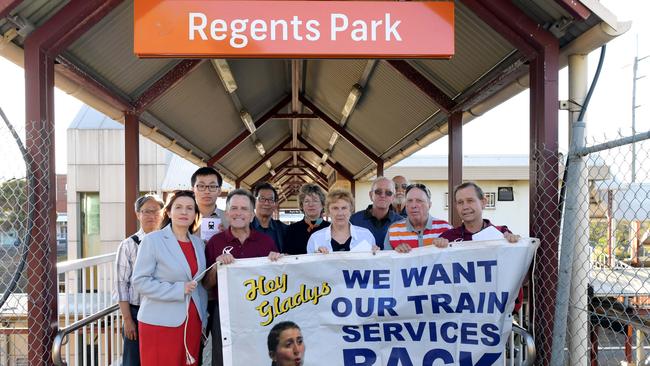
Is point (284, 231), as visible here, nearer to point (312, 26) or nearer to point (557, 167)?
point (312, 26)

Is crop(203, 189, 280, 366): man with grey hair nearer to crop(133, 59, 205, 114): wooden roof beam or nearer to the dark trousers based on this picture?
the dark trousers

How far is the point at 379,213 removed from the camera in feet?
16.3

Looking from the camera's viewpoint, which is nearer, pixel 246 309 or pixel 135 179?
pixel 246 309

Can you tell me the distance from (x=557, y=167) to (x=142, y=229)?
326 cm

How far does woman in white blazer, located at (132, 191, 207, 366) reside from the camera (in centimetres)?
333

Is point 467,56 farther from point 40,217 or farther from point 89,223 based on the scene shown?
point 89,223

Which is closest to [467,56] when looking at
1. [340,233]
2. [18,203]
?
[340,233]

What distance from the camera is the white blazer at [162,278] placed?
331cm

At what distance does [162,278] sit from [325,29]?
201 centimetres

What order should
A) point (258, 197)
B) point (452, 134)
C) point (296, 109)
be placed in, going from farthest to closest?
1. point (296, 109)
2. point (452, 134)
3. point (258, 197)

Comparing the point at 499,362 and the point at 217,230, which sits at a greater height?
the point at 217,230

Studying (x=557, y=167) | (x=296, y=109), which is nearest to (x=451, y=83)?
(x=557, y=167)

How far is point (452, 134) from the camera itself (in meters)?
6.77

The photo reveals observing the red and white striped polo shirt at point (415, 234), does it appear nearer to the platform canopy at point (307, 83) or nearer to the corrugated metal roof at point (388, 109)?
the platform canopy at point (307, 83)
